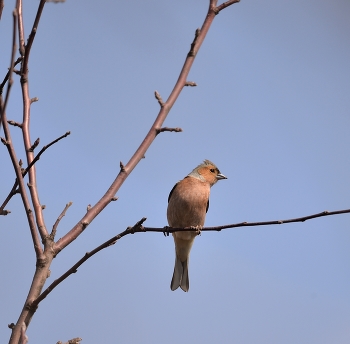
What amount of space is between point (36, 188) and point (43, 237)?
47 cm

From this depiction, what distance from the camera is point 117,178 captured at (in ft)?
8.67

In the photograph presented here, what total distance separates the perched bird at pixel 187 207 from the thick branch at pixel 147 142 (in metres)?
3.90

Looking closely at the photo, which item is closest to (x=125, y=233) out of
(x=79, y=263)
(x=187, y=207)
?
(x=79, y=263)

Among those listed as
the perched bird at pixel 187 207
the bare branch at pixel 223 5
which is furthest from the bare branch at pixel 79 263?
the perched bird at pixel 187 207

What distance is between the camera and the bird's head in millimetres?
7450

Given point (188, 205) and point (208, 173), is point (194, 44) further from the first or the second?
point (208, 173)

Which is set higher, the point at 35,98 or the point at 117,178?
the point at 35,98

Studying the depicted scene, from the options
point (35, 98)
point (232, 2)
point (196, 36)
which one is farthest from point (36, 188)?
point (232, 2)

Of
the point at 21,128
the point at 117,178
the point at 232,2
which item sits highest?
the point at 232,2

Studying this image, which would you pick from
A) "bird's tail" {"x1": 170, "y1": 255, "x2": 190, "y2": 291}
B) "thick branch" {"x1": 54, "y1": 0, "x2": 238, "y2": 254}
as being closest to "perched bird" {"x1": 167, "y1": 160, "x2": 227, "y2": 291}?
"bird's tail" {"x1": 170, "y1": 255, "x2": 190, "y2": 291}

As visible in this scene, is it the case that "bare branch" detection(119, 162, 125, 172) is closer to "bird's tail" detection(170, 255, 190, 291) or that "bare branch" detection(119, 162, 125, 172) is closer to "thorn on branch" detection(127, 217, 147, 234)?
"thorn on branch" detection(127, 217, 147, 234)

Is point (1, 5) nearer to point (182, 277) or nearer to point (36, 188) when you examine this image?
point (36, 188)

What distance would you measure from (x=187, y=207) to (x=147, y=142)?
3981 mm

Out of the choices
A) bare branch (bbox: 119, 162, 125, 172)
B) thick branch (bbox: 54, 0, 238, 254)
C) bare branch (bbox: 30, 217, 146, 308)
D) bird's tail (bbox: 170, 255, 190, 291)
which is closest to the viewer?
bare branch (bbox: 30, 217, 146, 308)
